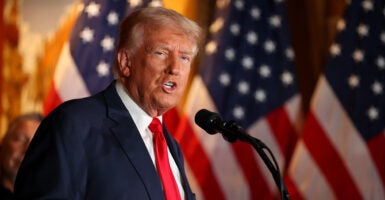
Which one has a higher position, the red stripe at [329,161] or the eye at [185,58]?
the eye at [185,58]

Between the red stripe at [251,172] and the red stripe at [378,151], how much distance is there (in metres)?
0.63

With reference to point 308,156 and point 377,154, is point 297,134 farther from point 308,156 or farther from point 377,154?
point 377,154

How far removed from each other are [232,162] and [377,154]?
832 mm

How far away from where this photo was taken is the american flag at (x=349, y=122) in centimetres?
361

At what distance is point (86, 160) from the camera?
60.1 inches

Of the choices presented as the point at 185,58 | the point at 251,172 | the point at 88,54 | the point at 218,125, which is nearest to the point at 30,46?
the point at 88,54

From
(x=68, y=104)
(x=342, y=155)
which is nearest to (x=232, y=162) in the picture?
(x=342, y=155)

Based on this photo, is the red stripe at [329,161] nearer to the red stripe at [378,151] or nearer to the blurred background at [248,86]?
the blurred background at [248,86]

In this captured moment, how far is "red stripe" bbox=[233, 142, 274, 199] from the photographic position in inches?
144

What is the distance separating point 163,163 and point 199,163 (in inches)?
75.1

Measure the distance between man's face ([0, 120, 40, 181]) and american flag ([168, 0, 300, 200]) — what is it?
0.88m

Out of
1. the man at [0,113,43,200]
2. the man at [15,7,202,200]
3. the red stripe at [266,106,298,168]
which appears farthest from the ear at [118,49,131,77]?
the red stripe at [266,106,298,168]

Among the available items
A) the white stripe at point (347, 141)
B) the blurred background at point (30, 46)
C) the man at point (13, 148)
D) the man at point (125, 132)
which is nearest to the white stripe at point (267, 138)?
the white stripe at point (347, 141)

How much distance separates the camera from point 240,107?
3.71 metres
